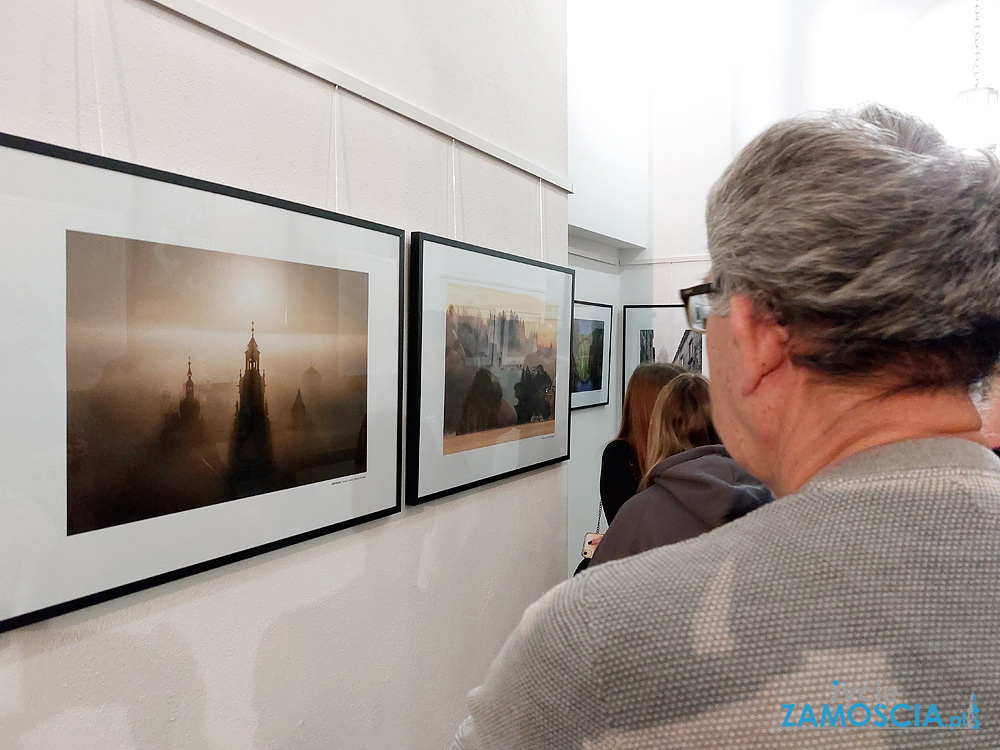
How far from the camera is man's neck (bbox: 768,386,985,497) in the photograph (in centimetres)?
Result: 66

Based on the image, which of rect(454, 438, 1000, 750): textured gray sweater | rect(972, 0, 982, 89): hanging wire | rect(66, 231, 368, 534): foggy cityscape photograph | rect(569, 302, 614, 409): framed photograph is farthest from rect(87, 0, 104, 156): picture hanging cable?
rect(972, 0, 982, 89): hanging wire

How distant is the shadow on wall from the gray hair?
49.5 inches

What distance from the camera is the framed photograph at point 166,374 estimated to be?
1055 millimetres

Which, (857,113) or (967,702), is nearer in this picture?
(967,702)

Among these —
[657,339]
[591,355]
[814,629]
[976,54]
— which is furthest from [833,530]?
[976,54]

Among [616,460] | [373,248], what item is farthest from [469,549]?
[373,248]

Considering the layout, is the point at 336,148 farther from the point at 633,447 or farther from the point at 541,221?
the point at 633,447

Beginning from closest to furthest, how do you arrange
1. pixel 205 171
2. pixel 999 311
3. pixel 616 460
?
pixel 999 311 < pixel 205 171 < pixel 616 460

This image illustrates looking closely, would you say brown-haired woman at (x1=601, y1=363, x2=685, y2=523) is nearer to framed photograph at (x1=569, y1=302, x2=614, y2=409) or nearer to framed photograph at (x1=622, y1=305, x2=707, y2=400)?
framed photograph at (x1=569, y1=302, x2=614, y2=409)

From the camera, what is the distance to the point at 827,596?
1.84 ft

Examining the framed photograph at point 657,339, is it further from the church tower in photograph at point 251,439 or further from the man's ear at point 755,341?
the man's ear at point 755,341

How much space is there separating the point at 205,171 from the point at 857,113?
3.84 ft

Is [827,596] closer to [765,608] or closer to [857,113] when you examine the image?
[765,608]

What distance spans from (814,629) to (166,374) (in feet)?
3.76
